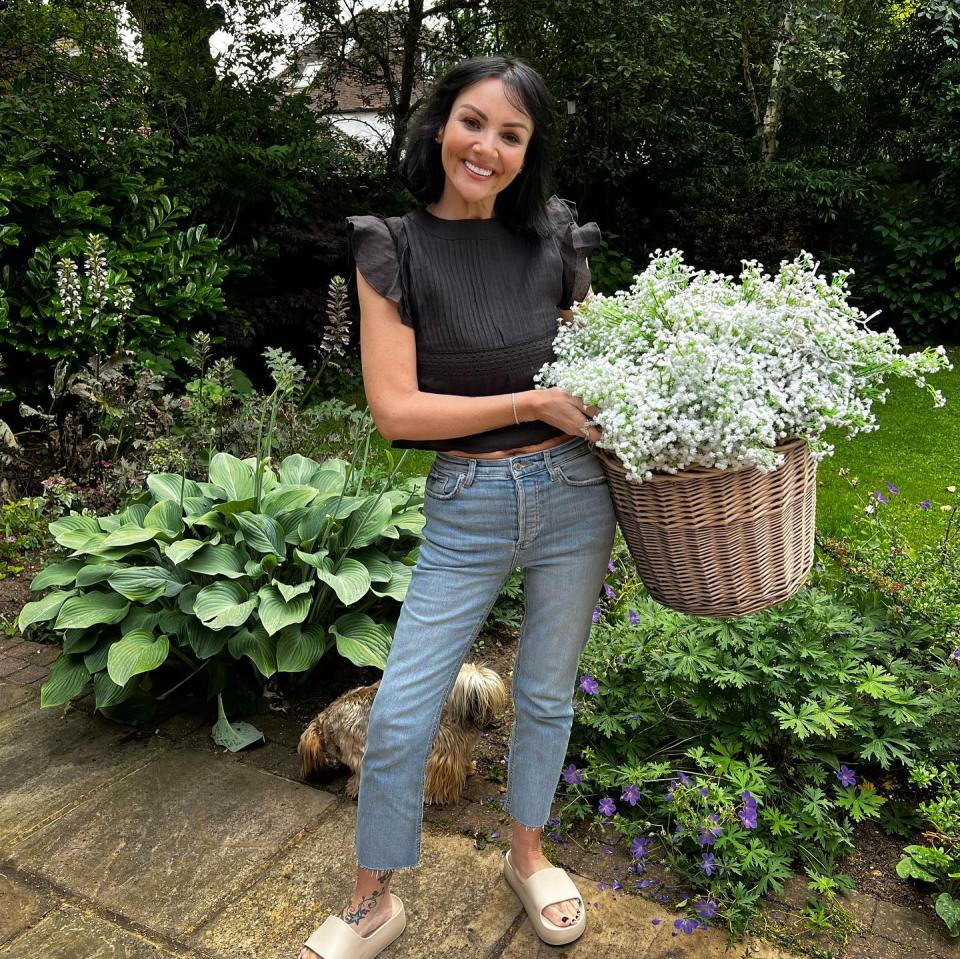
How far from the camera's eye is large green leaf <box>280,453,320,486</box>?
3197mm

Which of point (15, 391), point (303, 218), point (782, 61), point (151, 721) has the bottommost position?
point (151, 721)

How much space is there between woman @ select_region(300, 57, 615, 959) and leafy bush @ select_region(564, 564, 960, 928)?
1.94 ft

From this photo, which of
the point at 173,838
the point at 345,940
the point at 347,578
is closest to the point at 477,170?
the point at 347,578

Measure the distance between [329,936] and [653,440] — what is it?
126 cm

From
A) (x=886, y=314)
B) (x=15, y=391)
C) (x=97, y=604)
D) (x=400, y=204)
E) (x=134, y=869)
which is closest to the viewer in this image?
(x=134, y=869)

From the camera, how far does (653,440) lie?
1480 millimetres

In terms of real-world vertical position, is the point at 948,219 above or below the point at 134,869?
above

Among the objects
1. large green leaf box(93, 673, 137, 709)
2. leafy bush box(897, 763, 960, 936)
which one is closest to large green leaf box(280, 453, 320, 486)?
large green leaf box(93, 673, 137, 709)

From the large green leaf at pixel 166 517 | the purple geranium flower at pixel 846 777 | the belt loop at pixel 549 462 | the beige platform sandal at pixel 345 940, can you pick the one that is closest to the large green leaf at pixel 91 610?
the large green leaf at pixel 166 517

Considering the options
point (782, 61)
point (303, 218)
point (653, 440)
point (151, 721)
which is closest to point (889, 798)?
point (653, 440)

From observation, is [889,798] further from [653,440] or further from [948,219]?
[948,219]

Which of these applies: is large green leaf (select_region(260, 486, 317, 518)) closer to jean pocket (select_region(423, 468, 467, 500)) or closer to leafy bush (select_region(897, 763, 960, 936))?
jean pocket (select_region(423, 468, 467, 500))

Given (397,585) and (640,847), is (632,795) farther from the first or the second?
(397,585)

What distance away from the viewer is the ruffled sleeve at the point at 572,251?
188cm
